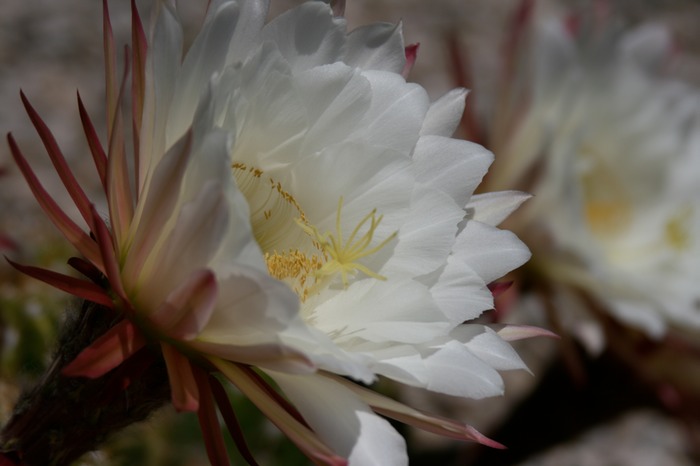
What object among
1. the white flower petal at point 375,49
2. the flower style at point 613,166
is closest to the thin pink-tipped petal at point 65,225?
the white flower petal at point 375,49

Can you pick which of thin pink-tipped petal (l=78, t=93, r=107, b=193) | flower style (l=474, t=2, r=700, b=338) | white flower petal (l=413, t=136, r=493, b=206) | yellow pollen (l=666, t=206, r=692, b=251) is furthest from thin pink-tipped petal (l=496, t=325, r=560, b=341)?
yellow pollen (l=666, t=206, r=692, b=251)

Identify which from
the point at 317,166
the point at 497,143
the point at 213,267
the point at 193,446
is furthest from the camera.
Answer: the point at 497,143

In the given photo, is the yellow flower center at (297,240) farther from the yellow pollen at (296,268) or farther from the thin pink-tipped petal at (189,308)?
the thin pink-tipped petal at (189,308)

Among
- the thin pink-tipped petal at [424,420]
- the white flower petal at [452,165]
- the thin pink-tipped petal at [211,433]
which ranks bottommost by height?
the thin pink-tipped petal at [211,433]

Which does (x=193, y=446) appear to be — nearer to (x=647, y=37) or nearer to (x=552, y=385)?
(x=552, y=385)

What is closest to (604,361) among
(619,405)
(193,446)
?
(619,405)

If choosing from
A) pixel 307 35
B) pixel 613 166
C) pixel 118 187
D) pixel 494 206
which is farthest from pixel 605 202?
pixel 118 187

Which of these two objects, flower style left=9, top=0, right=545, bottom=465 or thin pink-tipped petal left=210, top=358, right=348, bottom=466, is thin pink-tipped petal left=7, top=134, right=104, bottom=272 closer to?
flower style left=9, top=0, right=545, bottom=465

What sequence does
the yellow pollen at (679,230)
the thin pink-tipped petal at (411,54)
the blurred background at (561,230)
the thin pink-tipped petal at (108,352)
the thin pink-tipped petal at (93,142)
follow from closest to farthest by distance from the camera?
1. the thin pink-tipped petal at (108,352)
2. the thin pink-tipped petal at (93,142)
3. the thin pink-tipped petal at (411,54)
4. the blurred background at (561,230)
5. the yellow pollen at (679,230)

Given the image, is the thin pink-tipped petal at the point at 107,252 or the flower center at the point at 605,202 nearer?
the thin pink-tipped petal at the point at 107,252
